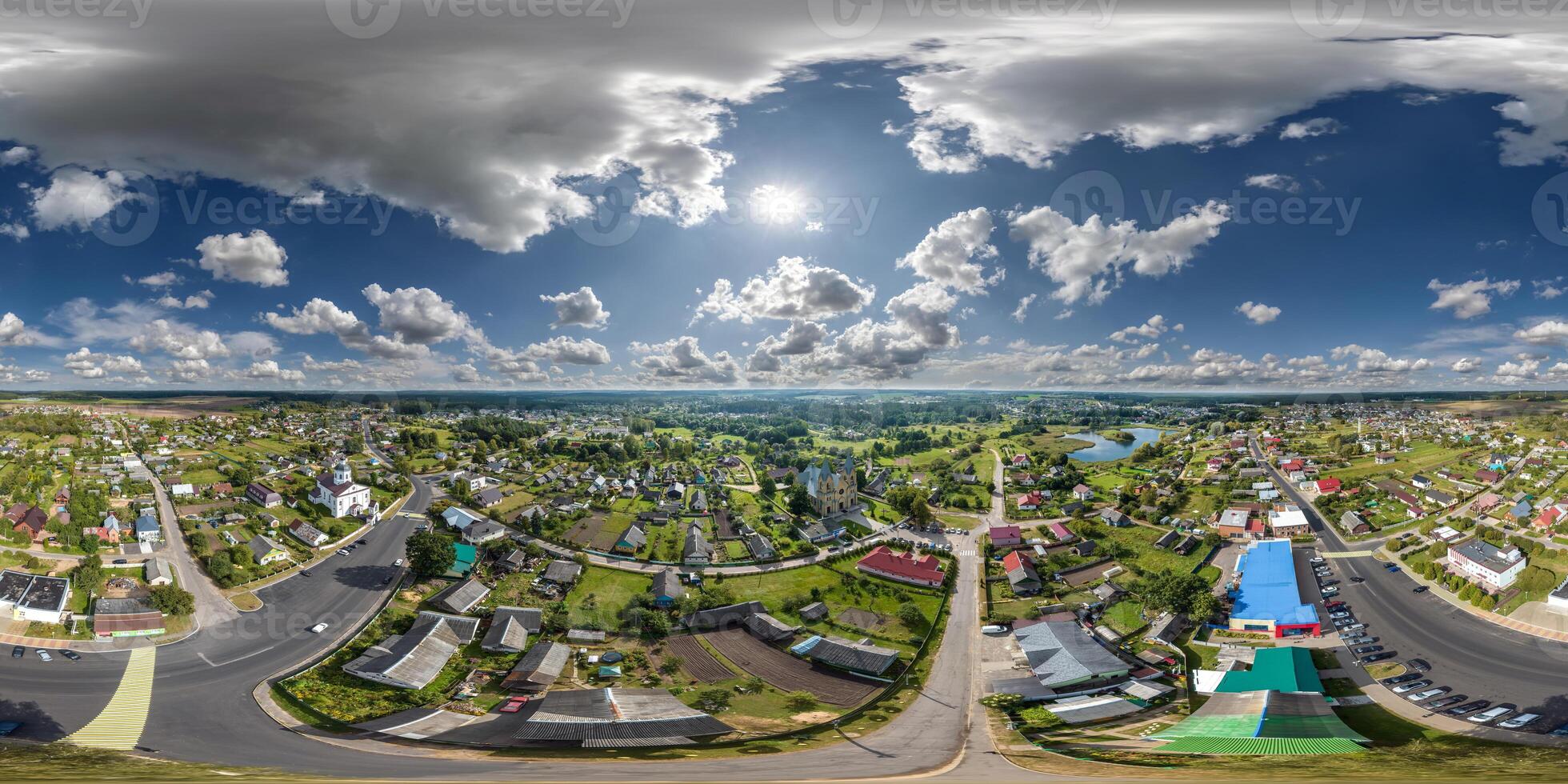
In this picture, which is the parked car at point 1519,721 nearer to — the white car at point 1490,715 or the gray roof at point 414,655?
the white car at point 1490,715

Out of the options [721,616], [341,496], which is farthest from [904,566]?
[341,496]

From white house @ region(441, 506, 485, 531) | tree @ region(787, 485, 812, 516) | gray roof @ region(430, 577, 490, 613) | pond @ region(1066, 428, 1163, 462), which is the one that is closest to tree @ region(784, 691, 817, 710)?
tree @ region(787, 485, 812, 516)

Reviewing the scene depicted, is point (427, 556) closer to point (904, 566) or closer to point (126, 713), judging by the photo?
point (126, 713)

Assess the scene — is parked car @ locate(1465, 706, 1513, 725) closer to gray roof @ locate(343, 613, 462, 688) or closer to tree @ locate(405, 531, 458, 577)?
gray roof @ locate(343, 613, 462, 688)

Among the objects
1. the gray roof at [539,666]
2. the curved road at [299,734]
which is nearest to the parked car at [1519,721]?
the curved road at [299,734]

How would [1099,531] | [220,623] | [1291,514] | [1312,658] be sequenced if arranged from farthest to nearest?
[1099,531], [1291,514], [220,623], [1312,658]

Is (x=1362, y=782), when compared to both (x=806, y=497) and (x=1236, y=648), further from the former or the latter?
(x=806, y=497)

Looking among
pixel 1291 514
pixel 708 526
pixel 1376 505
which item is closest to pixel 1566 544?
pixel 1376 505
